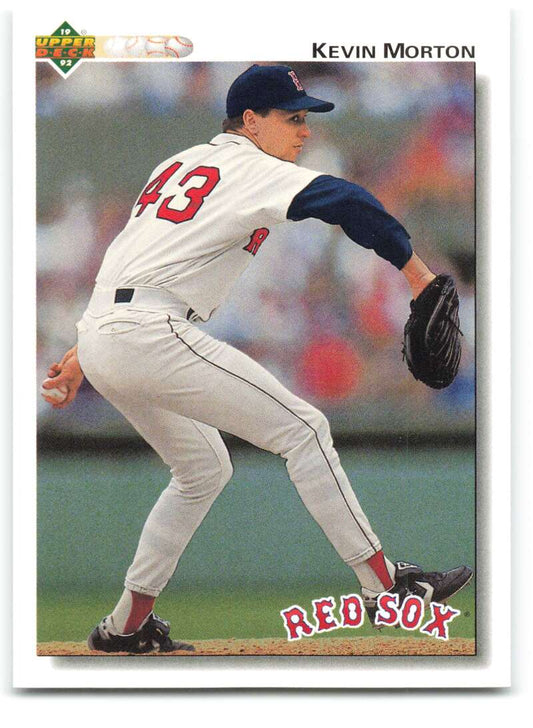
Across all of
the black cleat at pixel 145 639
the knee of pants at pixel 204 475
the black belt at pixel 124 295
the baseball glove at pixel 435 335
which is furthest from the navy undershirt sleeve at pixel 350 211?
the black cleat at pixel 145 639

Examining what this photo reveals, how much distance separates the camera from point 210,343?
317 cm

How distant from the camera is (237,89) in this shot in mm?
3342

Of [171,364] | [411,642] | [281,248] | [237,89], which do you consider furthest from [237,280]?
[411,642]

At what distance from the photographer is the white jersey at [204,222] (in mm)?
3172

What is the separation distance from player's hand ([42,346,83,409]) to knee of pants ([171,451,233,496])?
0.46 metres

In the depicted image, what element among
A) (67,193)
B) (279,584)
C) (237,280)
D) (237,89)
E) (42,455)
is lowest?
(279,584)

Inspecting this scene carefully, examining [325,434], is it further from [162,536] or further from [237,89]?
[237,89]

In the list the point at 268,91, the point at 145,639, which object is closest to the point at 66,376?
the point at 145,639

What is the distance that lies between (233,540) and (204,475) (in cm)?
27

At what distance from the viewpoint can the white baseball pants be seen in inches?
123

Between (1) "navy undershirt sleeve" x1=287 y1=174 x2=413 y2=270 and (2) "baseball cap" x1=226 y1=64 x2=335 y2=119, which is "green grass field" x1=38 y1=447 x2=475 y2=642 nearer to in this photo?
(1) "navy undershirt sleeve" x1=287 y1=174 x2=413 y2=270
